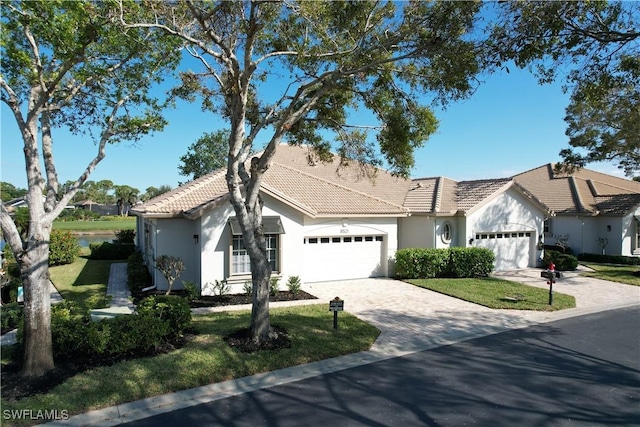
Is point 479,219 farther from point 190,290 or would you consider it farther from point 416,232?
point 190,290

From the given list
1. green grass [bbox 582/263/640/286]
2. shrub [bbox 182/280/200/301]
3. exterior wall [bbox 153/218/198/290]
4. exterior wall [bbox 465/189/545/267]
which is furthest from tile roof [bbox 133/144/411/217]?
green grass [bbox 582/263/640/286]

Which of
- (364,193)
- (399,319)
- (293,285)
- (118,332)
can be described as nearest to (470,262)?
(364,193)

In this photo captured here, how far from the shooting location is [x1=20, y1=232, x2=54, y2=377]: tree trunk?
694cm

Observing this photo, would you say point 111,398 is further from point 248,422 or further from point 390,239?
point 390,239

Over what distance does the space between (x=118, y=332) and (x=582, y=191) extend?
108 ft

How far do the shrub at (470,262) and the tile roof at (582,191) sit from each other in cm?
992

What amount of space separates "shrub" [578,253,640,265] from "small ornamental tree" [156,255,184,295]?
26073 millimetres

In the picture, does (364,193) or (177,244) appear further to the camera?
(364,193)

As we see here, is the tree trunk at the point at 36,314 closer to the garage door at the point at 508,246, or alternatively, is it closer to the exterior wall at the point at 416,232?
the exterior wall at the point at 416,232

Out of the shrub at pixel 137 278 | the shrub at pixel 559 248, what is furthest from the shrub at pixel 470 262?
the shrub at pixel 137 278

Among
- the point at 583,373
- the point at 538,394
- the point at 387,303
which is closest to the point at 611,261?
the point at 387,303

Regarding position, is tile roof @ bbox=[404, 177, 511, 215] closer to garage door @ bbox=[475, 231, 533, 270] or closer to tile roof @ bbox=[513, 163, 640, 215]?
garage door @ bbox=[475, 231, 533, 270]

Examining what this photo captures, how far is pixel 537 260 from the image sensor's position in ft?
73.2

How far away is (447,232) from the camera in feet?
65.4
